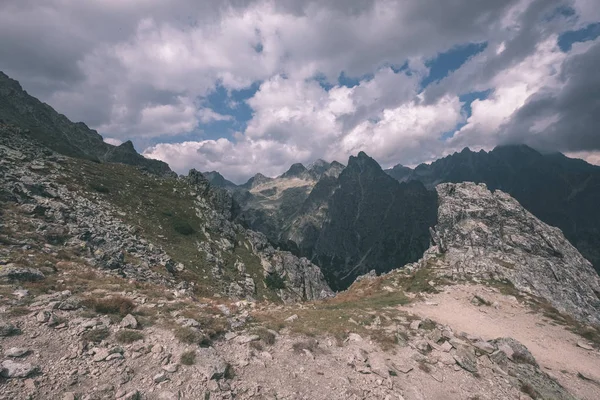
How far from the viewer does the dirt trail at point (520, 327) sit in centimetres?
2114

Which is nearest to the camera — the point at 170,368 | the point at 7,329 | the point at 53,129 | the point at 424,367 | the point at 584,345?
the point at 7,329

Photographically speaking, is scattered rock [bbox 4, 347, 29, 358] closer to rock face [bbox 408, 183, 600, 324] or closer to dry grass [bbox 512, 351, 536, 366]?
dry grass [bbox 512, 351, 536, 366]

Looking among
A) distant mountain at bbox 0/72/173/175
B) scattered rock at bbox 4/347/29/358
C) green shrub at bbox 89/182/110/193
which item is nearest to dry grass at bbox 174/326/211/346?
scattered rock at bbox 4/347/29/358

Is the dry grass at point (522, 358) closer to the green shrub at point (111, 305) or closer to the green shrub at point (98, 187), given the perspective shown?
the green shrub at point (111, 305)

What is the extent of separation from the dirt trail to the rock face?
6969 mm

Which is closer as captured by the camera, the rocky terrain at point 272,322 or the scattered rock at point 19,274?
the rocky terrain at point 272,322

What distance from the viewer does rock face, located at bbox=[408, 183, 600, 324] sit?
42344mm

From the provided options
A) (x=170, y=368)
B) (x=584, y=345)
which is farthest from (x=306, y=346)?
(x=584, y=345)

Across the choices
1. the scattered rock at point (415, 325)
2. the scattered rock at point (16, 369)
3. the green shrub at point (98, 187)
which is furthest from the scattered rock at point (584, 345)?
the green shrub at point (98, 187)

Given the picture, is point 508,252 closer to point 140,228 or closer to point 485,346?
point 485,346

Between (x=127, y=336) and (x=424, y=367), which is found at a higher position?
(x=127, y=336)

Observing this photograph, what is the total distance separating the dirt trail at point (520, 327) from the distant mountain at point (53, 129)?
13367cm

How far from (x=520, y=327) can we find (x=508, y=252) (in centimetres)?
2665

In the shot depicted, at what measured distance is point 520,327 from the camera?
1143 inches
